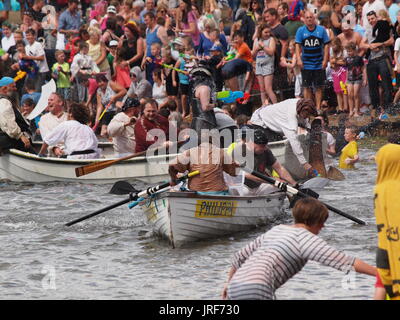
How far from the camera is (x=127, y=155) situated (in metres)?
18.0

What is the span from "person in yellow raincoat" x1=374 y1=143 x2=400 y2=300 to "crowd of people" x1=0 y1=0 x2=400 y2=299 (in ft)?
22.8

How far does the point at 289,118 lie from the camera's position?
1716cm

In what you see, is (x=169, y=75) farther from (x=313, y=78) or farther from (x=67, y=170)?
(x=67, y=170)

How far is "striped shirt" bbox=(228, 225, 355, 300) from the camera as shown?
7.52 meters

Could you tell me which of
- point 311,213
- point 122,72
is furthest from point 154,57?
point 311,213

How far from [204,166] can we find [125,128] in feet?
17.7

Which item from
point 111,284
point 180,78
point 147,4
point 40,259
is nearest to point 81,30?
point 147,4

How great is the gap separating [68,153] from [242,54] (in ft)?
14.7

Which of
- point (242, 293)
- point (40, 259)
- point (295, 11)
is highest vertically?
point (295, 11)

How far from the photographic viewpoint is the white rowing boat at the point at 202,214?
12.7 m

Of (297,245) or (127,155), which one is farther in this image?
(127,155)

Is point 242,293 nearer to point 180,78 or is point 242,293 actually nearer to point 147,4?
point 180,78

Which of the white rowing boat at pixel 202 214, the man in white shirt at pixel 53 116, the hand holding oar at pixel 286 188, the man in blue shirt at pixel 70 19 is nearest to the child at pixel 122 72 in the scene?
the man in white shirt at pixel 53 116

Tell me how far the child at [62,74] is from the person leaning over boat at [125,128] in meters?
5.80
